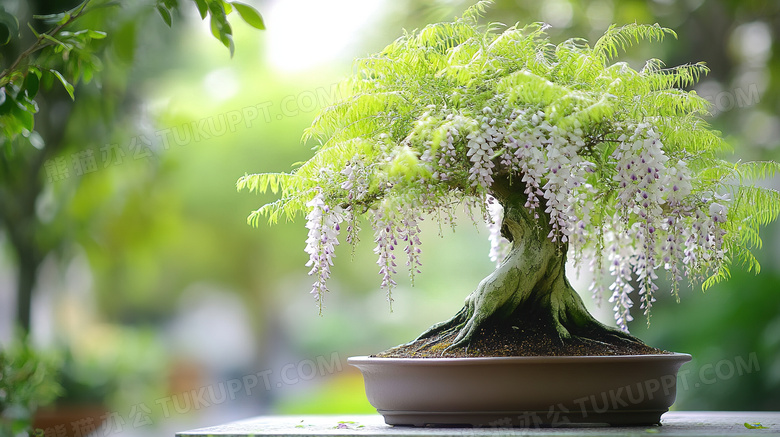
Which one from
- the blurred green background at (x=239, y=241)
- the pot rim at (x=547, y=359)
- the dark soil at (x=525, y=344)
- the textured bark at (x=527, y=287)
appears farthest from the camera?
the blurred green background at (x=239, y=241)

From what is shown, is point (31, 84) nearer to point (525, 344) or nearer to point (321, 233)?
point (321, 233)

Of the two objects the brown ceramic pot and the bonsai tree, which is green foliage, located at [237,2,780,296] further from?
the brown ceramic pot

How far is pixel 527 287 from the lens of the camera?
2020mm

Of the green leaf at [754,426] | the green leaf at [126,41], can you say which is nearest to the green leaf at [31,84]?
the green leaf at [126,41]

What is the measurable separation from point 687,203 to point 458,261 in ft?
41.6

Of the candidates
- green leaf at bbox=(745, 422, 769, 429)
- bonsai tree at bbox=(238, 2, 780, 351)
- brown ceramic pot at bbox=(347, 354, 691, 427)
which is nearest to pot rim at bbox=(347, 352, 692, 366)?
brown ceramic pot at bbox=(347, 354, 691, 427)

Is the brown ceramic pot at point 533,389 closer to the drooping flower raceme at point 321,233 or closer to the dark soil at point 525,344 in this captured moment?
the dark soil at point 525,344

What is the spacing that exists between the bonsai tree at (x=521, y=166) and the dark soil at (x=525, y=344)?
15mm

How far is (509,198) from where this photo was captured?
2072mm

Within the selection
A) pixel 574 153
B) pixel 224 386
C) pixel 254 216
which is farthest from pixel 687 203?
pixel 224 386

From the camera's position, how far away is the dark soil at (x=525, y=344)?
1.88m

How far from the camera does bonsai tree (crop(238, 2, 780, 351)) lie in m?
1.78

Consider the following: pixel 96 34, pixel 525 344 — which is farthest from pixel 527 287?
pixel 96 34

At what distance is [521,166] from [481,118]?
15 centimetres
